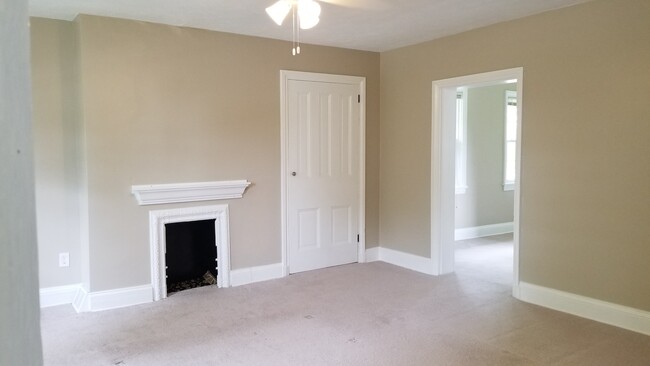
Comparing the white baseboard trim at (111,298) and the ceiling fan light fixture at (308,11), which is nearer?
the ceiling fan light fixture at (308,11)

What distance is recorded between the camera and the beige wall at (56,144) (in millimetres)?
3902

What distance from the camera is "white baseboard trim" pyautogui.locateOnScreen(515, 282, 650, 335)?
3.36 metres

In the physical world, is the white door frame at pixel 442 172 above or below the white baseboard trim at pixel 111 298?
above

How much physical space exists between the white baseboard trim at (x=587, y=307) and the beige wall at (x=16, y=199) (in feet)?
12.9

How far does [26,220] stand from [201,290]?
422 centimetres

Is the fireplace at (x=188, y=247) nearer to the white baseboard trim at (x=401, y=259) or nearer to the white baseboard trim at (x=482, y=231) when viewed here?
the white baseboard trim at (x=401, y=259)

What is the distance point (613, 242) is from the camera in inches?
137

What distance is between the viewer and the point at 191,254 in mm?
4715

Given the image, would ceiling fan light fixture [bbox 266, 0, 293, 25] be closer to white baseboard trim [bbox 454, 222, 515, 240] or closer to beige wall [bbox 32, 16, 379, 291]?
beige wall [bbox 32, 16, 379, 291]

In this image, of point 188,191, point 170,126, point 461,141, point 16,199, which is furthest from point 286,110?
point 16,199

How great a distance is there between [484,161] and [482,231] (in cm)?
103

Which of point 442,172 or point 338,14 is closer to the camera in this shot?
point 338,14

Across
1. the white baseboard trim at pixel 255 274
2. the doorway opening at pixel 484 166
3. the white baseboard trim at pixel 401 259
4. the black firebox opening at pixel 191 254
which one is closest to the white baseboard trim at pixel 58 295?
Answer: the black firebox opening at pixel 191 254

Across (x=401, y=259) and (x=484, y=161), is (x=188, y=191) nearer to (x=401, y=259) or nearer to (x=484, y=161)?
(x=401, y=259)
